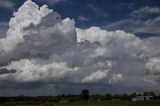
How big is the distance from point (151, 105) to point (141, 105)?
3.88m

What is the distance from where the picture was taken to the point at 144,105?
435 feet

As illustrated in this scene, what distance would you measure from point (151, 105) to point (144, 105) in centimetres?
275

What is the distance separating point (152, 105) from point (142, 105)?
403 centimetres

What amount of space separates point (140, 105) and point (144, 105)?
1.75m

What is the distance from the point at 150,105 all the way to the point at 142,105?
125 inches

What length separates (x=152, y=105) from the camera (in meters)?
131

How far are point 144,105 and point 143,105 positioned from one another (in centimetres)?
51

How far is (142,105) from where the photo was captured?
132625 mm

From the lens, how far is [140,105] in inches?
5202

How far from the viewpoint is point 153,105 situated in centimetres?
12988

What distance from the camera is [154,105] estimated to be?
425 ft

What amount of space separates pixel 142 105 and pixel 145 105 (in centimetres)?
126

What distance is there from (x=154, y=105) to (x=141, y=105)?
5.22m

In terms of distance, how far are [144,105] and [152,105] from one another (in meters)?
3.35
